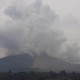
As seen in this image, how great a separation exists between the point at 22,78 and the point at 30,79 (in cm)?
617

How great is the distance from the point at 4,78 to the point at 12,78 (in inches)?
288

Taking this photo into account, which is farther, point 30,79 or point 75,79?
point 75,79

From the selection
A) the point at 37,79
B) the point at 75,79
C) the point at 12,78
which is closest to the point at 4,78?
the point at 12,78

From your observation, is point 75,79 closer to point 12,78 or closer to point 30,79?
point 30,79

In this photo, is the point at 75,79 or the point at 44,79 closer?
the point at 44,79

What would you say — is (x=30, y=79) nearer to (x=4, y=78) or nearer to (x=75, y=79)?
(x=4, y=78)

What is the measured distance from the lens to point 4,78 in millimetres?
168375

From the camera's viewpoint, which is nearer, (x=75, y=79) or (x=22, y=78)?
(x=22, y=78)

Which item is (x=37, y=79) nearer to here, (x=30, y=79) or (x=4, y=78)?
(x=30, y=79)

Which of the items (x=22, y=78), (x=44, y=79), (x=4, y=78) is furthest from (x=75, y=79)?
(x=4, y=78)

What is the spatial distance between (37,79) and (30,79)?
4.93m

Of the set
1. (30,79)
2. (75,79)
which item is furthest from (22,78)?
(75,79)

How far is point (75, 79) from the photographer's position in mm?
183625

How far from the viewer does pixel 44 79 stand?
166625 mm
